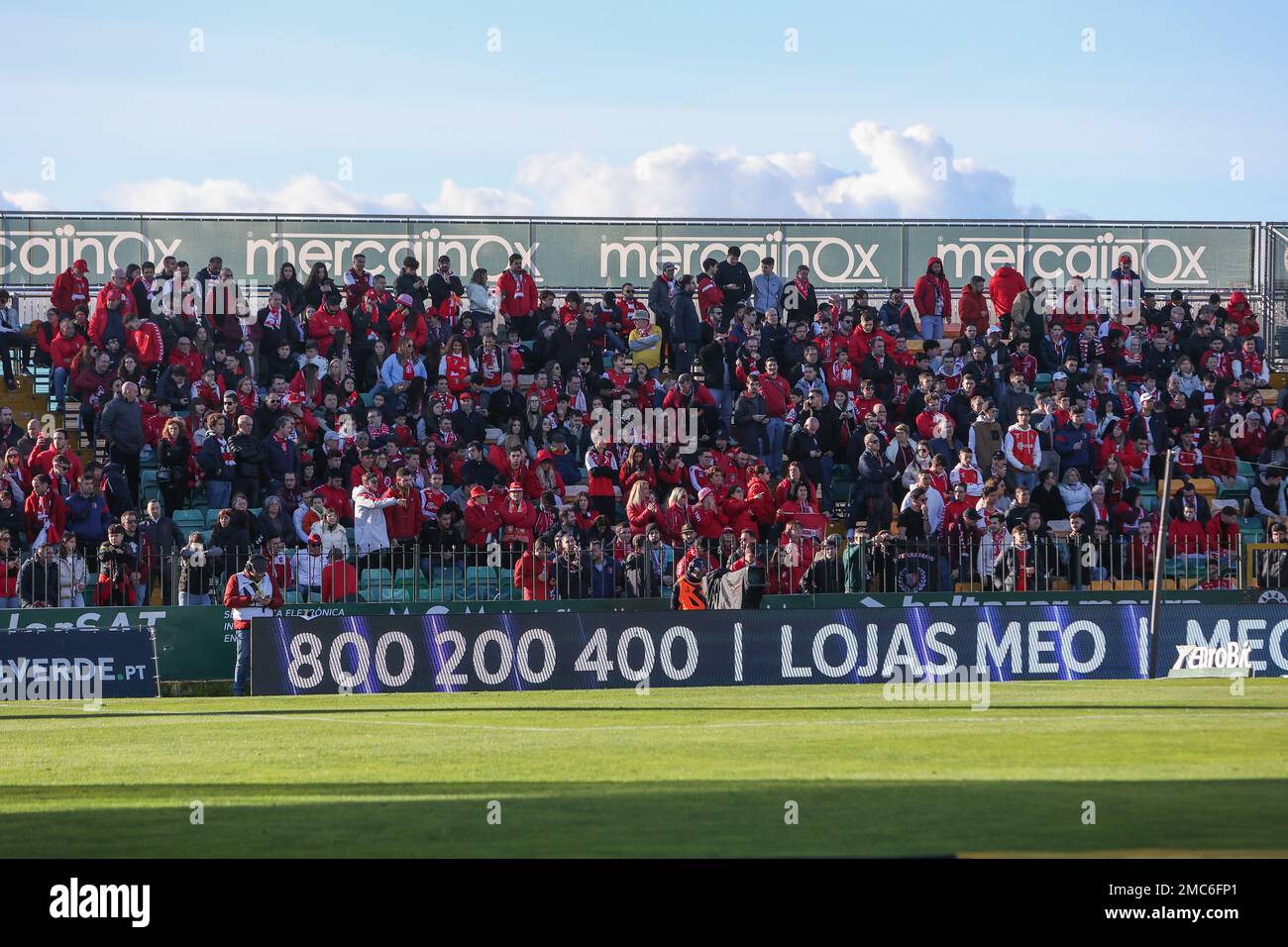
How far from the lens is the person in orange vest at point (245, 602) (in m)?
24.0

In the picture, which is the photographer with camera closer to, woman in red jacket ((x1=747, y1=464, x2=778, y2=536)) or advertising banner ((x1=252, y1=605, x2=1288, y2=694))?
advertising banner ((x1=252, y1=605, x2=1288, y2=694))

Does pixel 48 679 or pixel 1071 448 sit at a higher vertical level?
pixel 1071 448

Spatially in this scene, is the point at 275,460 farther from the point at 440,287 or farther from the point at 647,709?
the point at 647,709

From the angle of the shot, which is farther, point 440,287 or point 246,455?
point 440,287

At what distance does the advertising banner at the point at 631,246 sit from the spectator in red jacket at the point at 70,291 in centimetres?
298

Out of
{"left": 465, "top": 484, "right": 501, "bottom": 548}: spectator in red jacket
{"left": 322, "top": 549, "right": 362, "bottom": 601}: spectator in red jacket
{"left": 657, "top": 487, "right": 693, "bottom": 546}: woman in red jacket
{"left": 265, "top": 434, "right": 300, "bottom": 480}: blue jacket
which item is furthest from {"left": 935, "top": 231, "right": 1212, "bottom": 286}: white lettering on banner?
{"left": 322, "top": 549, "right": 362, "bottom": 601}: spectator in red jacket

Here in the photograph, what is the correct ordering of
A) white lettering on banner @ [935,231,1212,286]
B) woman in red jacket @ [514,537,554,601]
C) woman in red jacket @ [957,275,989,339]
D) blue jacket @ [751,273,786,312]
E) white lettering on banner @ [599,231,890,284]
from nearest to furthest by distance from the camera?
woman in red jacket @ [514,537,554,601] < blue jacket @ [751,273,786,312] < woman in red jacket @ [957,275,989,339] < white lettering on banner @ [599,231,890,284] < white lettering on banner @ [935,231,1212,286]

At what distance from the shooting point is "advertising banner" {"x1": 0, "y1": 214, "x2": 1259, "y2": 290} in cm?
3462

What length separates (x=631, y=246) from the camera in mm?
36281

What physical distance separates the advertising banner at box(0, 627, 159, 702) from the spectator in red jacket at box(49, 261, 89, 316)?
8713 millimetres

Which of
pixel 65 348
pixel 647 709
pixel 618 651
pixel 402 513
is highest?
pixel 65 348

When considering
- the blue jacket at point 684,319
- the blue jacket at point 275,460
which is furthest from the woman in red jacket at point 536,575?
the blue jacket at point 684,319

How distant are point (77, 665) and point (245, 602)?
2.32m

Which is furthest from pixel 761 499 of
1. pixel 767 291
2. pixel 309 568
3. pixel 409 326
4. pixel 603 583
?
pixel 409 326
